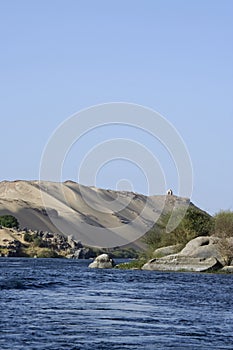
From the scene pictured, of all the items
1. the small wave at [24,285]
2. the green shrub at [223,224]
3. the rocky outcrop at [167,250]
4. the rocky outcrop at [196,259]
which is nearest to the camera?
the small wave at [24,285]

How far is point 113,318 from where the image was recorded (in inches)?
1272

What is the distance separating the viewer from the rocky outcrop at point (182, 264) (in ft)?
258

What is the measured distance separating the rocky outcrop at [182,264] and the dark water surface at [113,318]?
27.1m

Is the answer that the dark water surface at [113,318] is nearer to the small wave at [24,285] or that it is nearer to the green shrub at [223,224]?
the small wave at [24,285]

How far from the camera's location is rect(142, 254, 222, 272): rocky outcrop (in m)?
78.7

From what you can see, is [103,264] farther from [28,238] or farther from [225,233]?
[28,238]

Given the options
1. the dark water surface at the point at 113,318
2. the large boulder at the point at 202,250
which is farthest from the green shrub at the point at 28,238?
the dark water surface at the point at 113,318

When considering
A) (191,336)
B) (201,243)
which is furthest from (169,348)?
(201,243)

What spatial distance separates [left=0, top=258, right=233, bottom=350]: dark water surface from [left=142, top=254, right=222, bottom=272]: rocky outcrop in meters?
27.1

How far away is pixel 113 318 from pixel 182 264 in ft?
162

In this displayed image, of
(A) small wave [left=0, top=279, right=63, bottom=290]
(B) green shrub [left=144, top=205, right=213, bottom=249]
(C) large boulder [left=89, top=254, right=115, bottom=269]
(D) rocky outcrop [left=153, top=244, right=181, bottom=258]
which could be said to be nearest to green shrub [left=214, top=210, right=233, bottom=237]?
(B) green shrub [left=144, top=205, right=213, bottom=249]

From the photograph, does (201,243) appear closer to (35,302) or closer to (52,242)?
(35,302)

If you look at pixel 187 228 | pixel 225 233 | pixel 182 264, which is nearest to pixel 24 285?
pixel 182 264

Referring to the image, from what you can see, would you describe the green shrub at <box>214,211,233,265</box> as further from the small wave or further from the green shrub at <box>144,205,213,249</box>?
the small wave
